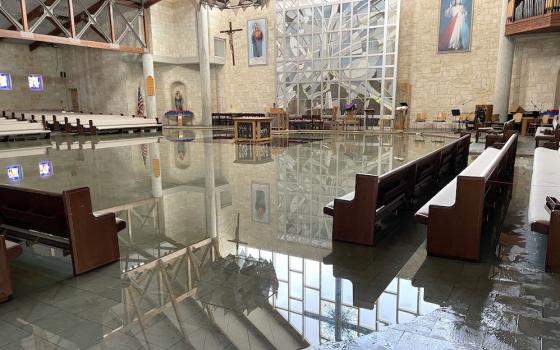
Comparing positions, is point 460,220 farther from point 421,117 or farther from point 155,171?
point 421,117

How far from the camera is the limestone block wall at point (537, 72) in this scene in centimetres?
1336

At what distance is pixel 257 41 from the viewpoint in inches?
763

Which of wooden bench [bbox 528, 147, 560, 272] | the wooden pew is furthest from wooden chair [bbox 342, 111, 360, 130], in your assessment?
the wooden pew

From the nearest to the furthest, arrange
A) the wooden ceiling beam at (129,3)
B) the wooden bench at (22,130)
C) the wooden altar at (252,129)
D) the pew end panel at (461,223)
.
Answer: the pew end panel at (461,223), the wooden altar at (252,129), the wooden bench at (22,130), the wooden ceiling beam at (129,3)

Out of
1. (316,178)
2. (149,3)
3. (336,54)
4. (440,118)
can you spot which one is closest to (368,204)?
(316,178)

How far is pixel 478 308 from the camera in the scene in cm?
229

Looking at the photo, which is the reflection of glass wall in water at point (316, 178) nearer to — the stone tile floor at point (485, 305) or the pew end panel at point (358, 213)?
the pew end panel at point (358, 213)

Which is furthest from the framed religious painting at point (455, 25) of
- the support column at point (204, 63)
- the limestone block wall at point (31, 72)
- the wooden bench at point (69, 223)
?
the limestone block wall at point (31, 72)

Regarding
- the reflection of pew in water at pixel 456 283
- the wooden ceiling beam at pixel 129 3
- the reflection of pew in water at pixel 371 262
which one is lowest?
the reflection of pew in water at pixel 371 262

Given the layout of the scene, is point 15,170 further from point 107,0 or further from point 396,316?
point 107,0

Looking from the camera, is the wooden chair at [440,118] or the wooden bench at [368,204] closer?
the wooden bench at [368,204]

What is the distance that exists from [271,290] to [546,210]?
2.13 m

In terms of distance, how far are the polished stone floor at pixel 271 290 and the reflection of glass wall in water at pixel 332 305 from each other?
1 centimetres

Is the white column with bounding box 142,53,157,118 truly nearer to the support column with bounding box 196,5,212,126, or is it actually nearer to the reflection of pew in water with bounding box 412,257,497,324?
the support column with bounding box 196,5,212,126
